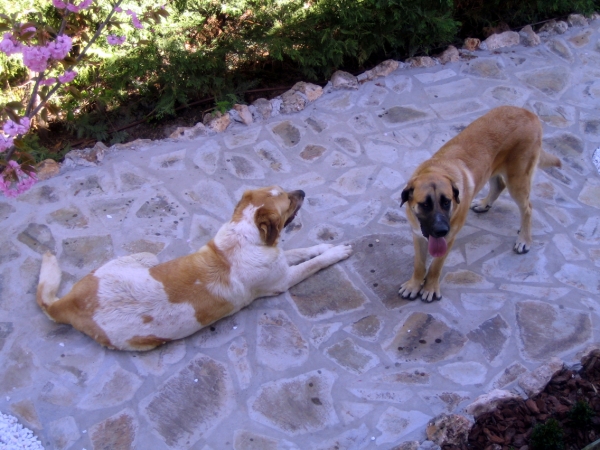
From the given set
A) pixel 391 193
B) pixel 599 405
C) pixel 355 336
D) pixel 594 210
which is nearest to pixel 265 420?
pixel 355 336

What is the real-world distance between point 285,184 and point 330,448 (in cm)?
305

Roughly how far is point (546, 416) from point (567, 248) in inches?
85.0

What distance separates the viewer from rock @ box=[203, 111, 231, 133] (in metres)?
7.27

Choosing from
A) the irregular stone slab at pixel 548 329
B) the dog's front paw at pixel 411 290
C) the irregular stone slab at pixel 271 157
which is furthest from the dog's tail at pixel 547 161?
the irregular stone slab at pixel 271 157

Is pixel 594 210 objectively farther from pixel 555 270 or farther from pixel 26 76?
pixel 26 76

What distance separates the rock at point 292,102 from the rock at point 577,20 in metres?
4.42

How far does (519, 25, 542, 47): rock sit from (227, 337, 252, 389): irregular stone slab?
6242 mm

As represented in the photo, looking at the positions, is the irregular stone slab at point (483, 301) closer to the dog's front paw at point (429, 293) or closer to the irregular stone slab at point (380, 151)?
the dog's front paw at point (429, 293)

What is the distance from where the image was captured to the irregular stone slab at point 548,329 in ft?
16.3

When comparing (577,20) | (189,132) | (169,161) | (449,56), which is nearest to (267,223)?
(169,161)

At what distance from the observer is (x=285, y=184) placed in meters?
6.56

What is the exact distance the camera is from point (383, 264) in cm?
580

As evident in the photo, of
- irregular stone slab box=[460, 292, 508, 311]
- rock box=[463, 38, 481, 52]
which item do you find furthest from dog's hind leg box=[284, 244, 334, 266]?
rock box=[463, 38, 481, 52]

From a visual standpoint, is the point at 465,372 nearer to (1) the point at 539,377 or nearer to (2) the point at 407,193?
(1) the point at 539,377
